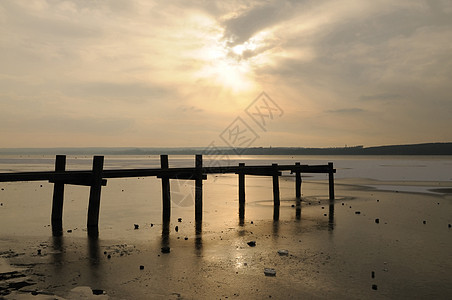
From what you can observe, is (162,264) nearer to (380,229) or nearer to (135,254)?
(135,254)

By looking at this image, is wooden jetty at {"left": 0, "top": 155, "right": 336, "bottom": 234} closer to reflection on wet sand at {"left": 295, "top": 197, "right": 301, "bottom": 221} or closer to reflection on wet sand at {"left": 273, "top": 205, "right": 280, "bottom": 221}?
reflection on wet sand at {"left": 273, "top": 205, "right": 280, "bottom": 221}

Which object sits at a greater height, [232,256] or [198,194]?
[198,194]

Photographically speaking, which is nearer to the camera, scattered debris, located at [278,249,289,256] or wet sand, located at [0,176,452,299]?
wet sand, located at [0,176,452,299]

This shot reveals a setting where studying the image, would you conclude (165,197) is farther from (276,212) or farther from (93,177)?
(276,212)

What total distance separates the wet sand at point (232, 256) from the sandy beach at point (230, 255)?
1.1 inches

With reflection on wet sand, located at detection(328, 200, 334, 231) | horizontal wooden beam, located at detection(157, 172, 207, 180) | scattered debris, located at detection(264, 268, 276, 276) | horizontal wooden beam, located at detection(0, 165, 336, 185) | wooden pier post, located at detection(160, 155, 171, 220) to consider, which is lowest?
scattered debris, located at detection(264, 268, 276, 276)

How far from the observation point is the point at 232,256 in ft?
37.4

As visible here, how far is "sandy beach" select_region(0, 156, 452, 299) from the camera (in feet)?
28.2

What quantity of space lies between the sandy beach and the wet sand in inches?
1.1

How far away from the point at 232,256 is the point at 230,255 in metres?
0.12

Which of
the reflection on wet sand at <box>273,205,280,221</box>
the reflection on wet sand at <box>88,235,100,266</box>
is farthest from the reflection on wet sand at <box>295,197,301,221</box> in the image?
the reflection on wet sand at <box>88,235,100,266</box>

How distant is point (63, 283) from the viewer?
28.9 feet

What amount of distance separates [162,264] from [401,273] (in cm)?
613

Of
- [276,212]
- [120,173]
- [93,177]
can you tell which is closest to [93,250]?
[93,177]
